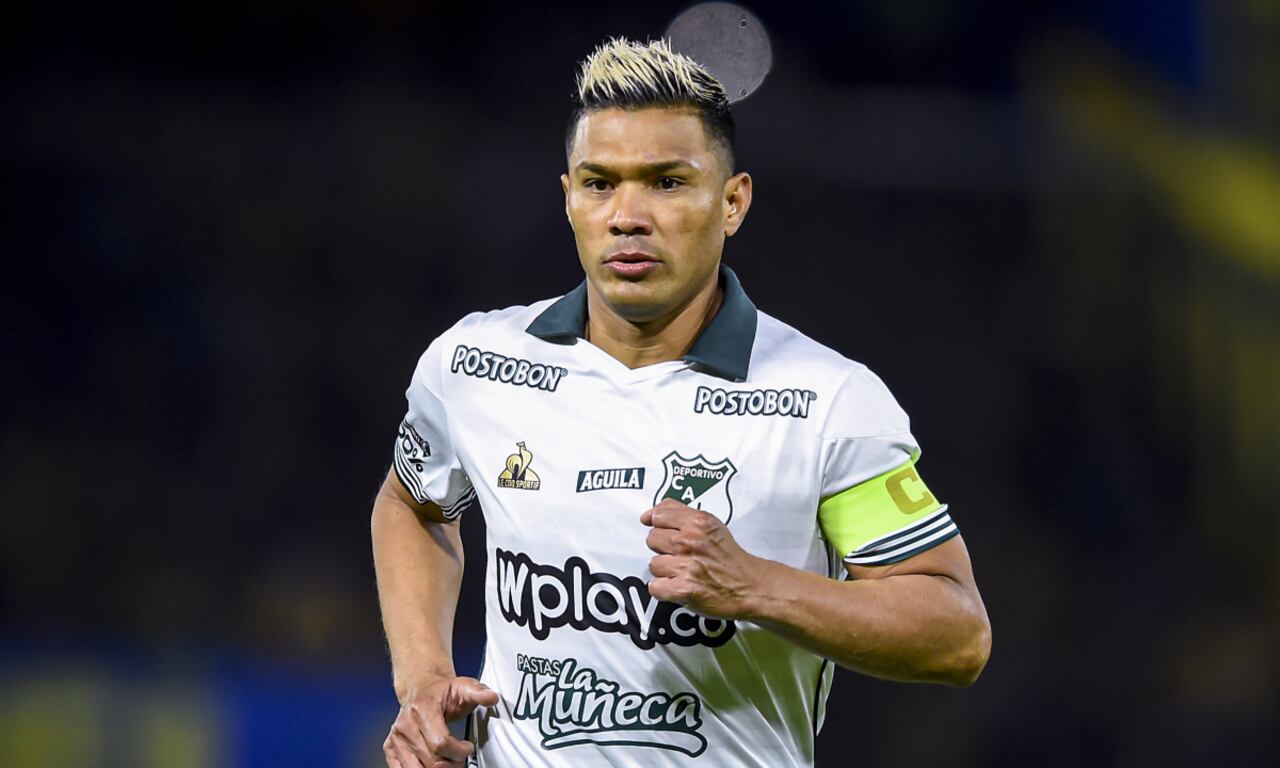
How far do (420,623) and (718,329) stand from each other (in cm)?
72

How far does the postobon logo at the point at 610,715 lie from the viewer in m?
1.98

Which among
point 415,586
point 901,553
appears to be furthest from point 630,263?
point 415,586

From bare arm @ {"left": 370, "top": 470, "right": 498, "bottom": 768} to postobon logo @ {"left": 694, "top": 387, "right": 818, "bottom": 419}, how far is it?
54 cm

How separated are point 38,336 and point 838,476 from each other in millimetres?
4158

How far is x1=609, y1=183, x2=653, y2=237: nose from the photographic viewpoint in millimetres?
2014

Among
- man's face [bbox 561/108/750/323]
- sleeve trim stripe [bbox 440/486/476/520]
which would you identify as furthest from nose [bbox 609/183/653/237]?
sleeve trim stripe [bbox 440/486/476/520]

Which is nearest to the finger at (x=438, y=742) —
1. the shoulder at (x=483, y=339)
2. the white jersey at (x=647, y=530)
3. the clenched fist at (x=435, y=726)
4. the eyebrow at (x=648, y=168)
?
the clenched fist at (x=435, y=726)

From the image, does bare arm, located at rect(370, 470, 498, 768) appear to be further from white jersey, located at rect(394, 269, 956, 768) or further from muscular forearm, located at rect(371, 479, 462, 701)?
white jersey, located at rect(394, 269, 956, 768)

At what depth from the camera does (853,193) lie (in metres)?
5.52

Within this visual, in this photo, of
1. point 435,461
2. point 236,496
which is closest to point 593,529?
point 435,461

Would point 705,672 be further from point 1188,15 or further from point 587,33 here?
point 1188,15

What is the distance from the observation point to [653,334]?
2.14 m

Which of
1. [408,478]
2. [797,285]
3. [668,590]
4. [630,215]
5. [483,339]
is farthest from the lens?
[797,285]

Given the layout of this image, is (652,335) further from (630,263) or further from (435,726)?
(435,726)
